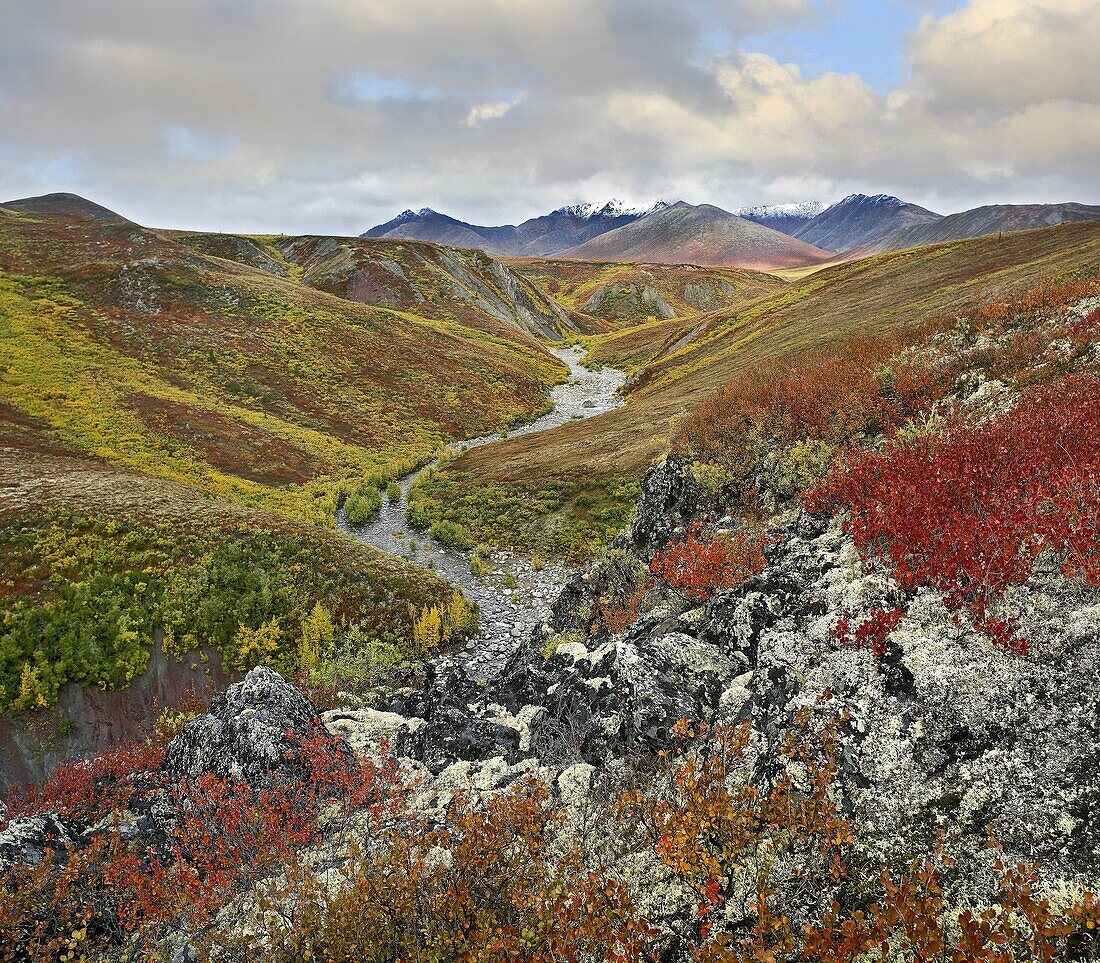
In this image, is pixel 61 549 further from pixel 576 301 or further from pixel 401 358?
pixel 576 301

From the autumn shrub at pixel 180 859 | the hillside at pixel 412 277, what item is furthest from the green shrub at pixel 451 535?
the hillside at pixel 412 277

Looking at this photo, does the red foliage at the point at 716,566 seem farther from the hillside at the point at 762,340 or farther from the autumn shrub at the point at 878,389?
the hillside at the point at 762,340

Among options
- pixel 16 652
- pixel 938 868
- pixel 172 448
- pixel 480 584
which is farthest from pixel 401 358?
pixel 938 868

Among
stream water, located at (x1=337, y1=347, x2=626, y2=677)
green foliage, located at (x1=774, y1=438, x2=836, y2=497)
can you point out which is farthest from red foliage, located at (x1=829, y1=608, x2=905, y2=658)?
stream water, located at (x1=337, y1=347, x2=626, y2=677)

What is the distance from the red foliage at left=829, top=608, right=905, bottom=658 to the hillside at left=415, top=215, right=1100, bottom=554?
23.8m

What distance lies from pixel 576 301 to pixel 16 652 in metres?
194

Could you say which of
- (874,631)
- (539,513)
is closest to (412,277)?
(539,513)

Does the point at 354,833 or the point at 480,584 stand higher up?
the point at 354,833

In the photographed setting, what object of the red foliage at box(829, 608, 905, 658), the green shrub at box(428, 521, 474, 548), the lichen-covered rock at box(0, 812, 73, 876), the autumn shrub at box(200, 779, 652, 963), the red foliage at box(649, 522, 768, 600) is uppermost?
the red foliage at box(829, 608, 905, 658)

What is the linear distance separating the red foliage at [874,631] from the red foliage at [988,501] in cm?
71

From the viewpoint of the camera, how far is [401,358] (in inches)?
2879

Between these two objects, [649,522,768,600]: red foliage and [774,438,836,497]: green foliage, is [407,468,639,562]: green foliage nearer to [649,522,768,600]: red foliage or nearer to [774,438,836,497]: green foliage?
[774,438,836,497]: green foliage

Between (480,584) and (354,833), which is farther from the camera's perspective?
(480,584)

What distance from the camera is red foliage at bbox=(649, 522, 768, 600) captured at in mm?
11805
